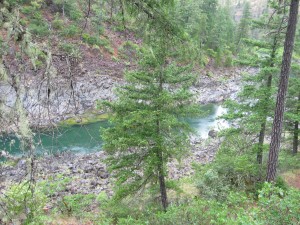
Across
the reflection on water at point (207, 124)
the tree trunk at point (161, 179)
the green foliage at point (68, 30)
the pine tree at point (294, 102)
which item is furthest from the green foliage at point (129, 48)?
the reflection on water at point (207, 124)

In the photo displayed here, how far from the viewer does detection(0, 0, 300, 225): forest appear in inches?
108

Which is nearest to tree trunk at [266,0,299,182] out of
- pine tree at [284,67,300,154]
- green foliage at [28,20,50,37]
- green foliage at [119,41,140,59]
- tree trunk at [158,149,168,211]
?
tree trunk at [158,149,168,211]

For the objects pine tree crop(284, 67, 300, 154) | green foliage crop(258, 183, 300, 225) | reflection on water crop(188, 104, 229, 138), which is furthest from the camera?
reflection on water crop(188, 104, 229, 138)

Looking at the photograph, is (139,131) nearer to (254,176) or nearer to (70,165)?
(254,176)

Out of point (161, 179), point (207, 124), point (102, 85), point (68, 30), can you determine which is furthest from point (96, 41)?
point (68, 30)

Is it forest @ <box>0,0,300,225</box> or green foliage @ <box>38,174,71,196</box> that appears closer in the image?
forest @ <box>0,0,300,225</box>

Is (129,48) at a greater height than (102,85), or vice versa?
(129,48)

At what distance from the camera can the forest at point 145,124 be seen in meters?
2.74

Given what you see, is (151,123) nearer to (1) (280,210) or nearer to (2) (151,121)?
(2) (151,121)

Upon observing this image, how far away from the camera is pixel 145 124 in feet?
29.0

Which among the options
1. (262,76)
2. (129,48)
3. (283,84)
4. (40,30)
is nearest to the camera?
(129,48)

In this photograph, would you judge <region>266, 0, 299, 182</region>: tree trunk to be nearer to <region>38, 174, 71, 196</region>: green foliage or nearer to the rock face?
the rock face

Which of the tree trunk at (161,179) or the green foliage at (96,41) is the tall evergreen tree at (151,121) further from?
the green foliage at (96,41)

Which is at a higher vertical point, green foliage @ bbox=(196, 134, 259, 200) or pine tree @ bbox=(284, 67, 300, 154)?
pine tree @ bbox=(284, 67, 300, 154)
